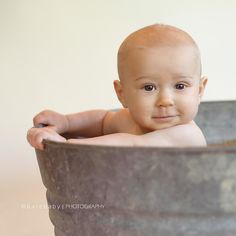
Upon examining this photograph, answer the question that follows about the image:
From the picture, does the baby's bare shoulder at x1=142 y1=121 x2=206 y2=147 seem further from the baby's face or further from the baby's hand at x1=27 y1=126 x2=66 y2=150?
the baby's hand at x1=27 y1=126 x2=66 y2=150

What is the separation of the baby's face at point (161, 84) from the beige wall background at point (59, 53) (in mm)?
518

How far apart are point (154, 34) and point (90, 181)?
0.97 ft

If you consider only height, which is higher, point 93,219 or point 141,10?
point 141,10

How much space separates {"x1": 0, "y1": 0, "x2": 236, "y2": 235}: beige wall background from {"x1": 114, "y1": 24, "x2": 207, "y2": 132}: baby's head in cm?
51

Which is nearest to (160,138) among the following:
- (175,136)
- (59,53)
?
(175,136)

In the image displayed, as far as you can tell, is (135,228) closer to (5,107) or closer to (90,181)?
(90,181)

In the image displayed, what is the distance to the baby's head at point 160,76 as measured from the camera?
773 millimetres

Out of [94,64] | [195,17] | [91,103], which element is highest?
[195,17]

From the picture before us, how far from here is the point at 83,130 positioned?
0.96 m

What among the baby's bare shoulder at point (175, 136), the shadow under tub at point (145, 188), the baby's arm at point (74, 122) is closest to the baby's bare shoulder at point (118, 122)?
the baby's arm at point (74, 122)

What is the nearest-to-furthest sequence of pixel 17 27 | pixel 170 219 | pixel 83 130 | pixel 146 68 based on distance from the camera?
pixel 170 219
pixel 146 68
pixel 83 130
pixel 17 27

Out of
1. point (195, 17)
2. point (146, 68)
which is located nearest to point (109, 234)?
point (146, 68)

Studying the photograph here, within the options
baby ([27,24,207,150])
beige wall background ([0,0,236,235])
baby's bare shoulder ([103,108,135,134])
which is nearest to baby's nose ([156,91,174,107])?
baby ([27,24,207,150])

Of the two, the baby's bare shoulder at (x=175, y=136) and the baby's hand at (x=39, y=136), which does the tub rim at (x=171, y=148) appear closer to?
the baby's hand at (x=39, y=136)
